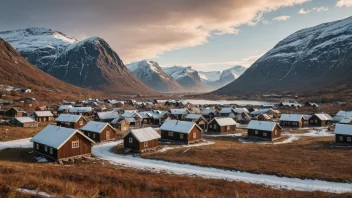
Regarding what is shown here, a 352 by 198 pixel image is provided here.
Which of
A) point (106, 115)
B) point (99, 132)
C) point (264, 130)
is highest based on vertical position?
point (106, 115)

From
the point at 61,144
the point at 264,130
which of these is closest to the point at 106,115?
the point at 61,144

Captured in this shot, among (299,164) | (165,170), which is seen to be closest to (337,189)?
(299,164)

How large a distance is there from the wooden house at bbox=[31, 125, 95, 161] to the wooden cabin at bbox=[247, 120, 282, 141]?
4485 cm

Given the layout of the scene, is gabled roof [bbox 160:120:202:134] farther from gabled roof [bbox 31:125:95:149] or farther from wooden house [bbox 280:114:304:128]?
wooden house [bbox 280:114:304:128]

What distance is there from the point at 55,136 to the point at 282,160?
1529 inches

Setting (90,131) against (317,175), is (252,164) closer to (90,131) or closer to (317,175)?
(317,175)

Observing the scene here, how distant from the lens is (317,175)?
34344 millimetres

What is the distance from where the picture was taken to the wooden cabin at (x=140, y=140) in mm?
51562

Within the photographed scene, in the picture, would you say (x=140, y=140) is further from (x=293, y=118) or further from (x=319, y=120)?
(x=319, y=120)

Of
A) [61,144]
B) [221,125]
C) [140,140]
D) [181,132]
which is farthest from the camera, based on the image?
[221,125]

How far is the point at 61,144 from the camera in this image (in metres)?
41.2

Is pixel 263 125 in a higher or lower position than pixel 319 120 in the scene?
higher

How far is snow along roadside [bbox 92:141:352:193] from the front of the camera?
99.3 feet

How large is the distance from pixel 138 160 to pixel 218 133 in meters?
38.6
